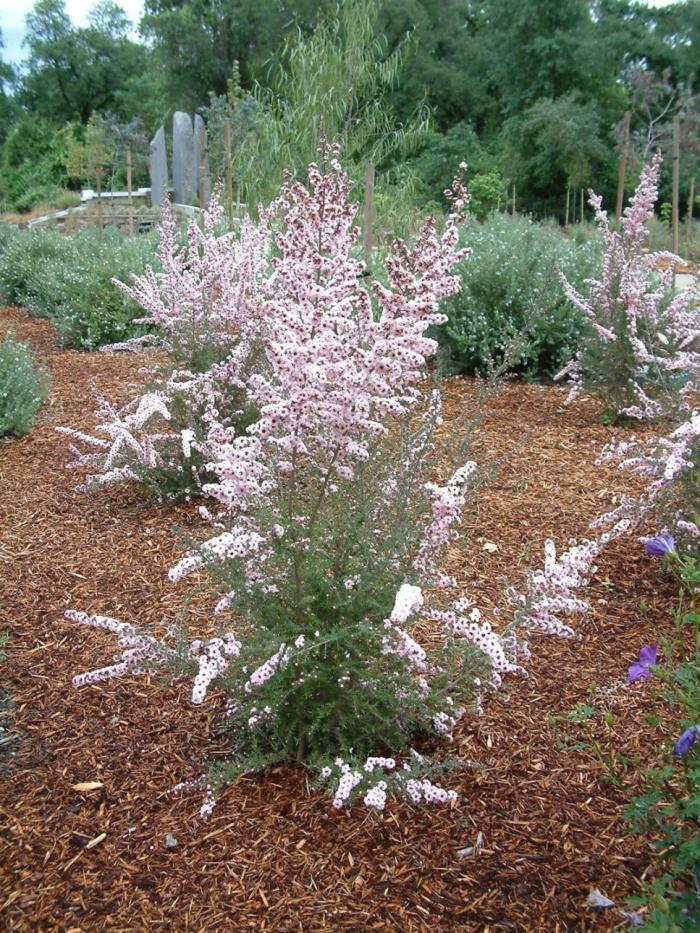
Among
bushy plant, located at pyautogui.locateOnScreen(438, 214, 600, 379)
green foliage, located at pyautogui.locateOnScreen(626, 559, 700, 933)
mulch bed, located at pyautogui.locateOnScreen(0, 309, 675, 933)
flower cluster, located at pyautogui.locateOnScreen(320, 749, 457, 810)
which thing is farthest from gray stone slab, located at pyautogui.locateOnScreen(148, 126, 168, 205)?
green foliage, located at pyautogui.locateOnScreen(626, 559, 700, 933)

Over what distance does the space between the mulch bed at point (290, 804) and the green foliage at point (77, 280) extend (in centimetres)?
505

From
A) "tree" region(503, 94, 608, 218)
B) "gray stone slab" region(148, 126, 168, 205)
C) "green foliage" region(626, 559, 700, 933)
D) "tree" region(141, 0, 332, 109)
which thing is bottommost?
"green foliage" region(626, 559, 700, 933)

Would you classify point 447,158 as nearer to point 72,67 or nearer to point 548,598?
point 72,67

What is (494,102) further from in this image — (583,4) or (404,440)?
(404,440)

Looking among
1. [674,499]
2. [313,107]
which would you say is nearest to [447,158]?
[313,107]

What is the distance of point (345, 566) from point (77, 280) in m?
7.52

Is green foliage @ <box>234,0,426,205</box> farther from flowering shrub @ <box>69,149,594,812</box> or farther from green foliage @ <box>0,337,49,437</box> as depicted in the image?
flowering shrub @ <box>69,149,594,812</box>

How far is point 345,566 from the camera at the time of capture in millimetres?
2283

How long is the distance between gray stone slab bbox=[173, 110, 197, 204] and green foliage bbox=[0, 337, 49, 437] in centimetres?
1383

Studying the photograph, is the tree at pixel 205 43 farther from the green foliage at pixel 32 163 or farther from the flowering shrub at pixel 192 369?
the flowering shrub at pixel 192 369

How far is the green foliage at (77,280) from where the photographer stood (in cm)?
849

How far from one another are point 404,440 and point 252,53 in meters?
39.9

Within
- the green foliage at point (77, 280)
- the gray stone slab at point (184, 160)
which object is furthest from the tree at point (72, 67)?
the green foliage at point (77, 280)

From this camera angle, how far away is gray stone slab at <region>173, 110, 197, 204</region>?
19.1 meters
